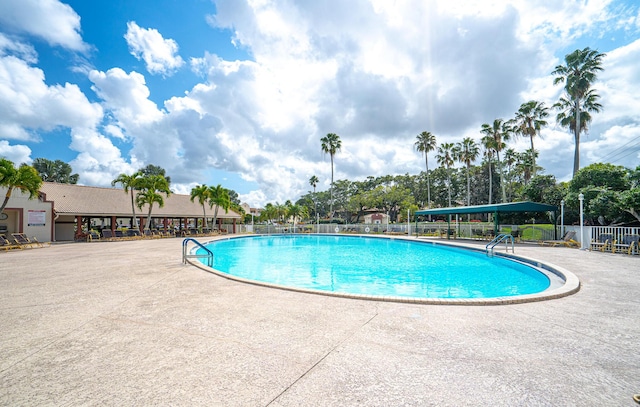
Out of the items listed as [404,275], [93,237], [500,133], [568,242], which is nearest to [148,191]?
[93,237]

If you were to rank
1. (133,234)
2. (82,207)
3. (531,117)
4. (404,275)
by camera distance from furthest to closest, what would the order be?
(531,117) < (133,234) < (82,207) < (404,275)

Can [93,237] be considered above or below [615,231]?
below

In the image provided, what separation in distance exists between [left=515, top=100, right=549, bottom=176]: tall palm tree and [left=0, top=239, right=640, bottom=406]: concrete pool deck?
2985 cm

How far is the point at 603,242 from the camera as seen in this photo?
44.2ft

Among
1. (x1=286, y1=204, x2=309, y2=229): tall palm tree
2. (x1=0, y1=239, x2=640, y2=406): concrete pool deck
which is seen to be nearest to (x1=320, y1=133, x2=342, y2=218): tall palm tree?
(x1=286, y1=204, x2=309, y2=229): tall palm tree

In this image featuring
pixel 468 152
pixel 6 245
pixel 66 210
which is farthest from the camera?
pixel 468 152

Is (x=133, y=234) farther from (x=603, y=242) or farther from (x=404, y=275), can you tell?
(x=603, y=242)

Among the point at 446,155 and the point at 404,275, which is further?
the point at 446,155

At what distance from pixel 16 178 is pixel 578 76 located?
40600 mm

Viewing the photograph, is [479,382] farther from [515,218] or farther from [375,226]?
[375,226]

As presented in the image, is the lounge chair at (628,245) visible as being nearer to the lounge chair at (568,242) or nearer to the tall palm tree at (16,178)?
the lounge chair at (568,242)

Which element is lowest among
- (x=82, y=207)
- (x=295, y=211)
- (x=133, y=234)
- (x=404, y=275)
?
(x=404, y=275)

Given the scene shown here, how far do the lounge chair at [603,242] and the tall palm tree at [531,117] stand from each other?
17871 millimetres

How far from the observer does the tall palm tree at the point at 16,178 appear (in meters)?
15.3
